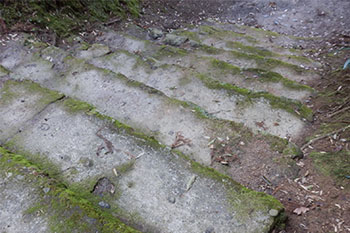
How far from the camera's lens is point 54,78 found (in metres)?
3.58

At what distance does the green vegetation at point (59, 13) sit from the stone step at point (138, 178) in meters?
2.67

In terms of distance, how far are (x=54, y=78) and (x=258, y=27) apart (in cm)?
579

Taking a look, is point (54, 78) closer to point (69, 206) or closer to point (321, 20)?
point (69, 206)

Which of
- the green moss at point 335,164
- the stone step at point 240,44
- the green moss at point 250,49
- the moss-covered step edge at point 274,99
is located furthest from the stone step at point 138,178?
the green moss at point 250,49

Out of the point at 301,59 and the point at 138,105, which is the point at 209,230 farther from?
the point at 301,59

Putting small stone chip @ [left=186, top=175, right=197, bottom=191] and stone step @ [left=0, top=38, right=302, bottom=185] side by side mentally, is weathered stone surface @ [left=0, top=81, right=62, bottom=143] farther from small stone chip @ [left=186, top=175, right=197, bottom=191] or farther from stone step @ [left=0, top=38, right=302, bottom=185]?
small stone chip @ [left=186, top=175, right=197, bottom=191]

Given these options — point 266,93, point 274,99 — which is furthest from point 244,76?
point 274,99

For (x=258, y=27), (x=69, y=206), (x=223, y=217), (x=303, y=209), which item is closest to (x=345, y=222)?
(x=303, y=209)

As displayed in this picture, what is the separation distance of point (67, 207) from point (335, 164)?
201 centimetres

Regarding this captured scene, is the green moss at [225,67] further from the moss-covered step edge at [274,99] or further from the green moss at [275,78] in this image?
the moss-covered step edge at [274,99]

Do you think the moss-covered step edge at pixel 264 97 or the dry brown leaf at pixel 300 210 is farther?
the moss-covered step edge at pixel 264 97

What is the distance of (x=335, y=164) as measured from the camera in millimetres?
2203

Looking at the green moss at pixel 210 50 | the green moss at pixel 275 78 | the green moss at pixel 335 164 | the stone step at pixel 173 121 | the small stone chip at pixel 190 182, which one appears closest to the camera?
the small stone chip at pixel 190 182

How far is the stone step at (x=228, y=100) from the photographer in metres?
2.86
